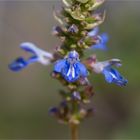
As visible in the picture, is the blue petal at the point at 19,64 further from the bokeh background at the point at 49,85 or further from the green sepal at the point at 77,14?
the bokeh background at the point at 49,85

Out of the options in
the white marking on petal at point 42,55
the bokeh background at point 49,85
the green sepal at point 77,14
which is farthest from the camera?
the bokeh background at point 49,85

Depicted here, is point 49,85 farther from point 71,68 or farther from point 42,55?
point 71,68

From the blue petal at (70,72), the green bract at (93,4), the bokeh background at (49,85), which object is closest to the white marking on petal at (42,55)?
the blue petal at (70,72)

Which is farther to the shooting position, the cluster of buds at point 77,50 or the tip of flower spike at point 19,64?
the tip of flower spike at point 19,64

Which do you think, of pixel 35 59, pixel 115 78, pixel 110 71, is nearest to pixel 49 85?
pixel 35 59

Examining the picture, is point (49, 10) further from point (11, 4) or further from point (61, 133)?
point (61, 133)

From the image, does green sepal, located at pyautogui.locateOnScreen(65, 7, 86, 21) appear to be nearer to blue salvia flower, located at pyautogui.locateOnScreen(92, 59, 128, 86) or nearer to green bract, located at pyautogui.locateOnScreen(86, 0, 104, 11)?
green bract, located at pyautogui.locateOnScreen(86, 0, 104, 11)
